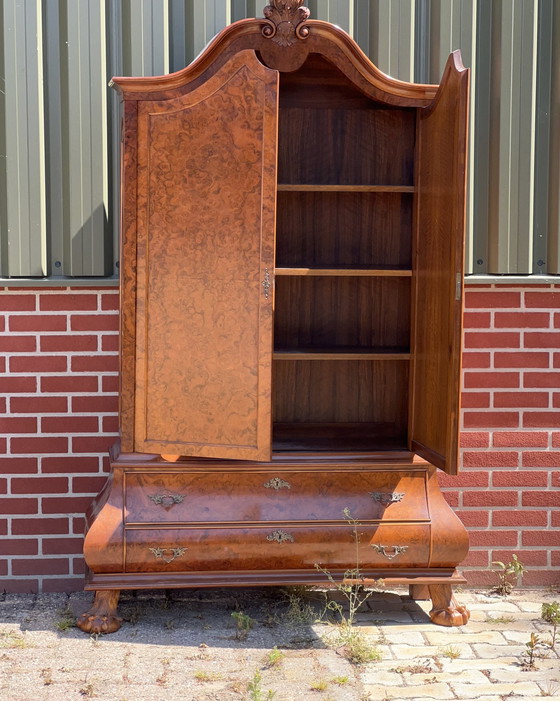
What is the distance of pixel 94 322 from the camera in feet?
12.9

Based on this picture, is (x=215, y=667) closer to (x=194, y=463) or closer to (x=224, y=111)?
(x=194, y=463)

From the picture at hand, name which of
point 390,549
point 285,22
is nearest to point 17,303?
point 285,22

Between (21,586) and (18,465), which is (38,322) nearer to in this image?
(18,465)

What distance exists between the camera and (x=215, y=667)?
3154 mm

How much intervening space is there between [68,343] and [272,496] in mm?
1137

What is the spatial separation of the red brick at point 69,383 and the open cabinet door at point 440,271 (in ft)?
4.57

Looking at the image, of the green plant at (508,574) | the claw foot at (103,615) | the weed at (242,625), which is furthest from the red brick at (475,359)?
the claw foot at (103,615)

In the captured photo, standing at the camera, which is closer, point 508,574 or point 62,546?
point 62,546

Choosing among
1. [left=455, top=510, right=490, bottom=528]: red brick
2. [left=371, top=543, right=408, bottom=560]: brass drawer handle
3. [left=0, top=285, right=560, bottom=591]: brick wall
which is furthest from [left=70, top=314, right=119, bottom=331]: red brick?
[left=455, top=510, right=490, bottom=528]: red brick

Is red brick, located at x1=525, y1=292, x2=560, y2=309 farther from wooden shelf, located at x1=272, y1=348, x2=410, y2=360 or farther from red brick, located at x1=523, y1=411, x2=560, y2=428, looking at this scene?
wooden shelf, located at x1=272, y1=348, x2=410, y2=360

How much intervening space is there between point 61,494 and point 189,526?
2.59ft

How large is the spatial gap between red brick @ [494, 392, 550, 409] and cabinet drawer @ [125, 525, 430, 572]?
31.9 inches

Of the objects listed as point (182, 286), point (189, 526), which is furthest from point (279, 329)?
point (189, 526)

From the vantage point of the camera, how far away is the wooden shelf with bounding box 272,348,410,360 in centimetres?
362
